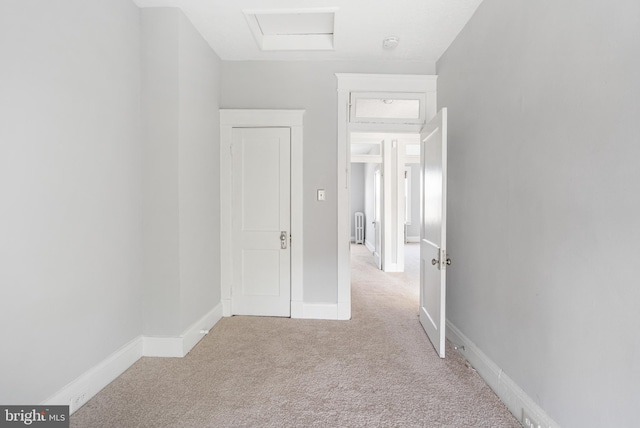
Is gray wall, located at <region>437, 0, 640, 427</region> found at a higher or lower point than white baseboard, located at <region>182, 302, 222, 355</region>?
higher

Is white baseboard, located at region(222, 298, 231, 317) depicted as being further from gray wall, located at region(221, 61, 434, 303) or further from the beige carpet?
gray wall, located at region(221, 61, 434, 303)

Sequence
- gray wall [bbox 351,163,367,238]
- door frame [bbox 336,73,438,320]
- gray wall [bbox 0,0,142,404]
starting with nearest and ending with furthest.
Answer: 1. gray wall [bbox 0,0,142,404]
2. door frame [bbox 336,73,438,320]
3. gray wall [bbox 351,163,367,238]

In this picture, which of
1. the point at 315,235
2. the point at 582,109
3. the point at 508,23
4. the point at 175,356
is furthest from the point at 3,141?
the point at 508,23

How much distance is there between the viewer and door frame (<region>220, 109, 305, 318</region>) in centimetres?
315

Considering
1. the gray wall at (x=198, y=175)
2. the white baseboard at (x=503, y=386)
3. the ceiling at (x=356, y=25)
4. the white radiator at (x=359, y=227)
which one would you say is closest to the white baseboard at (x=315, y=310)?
the gray wall at (x=198, y=175)

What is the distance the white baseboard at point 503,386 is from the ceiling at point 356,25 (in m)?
2.61

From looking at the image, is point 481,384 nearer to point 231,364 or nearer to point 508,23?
point 231,364

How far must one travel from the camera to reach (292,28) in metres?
2.85

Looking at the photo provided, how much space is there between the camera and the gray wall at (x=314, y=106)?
3.15 m

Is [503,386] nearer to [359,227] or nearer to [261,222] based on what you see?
[261,222]

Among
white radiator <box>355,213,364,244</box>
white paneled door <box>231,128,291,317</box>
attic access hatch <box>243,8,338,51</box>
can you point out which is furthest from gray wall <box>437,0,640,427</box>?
white radiator <box>355,213,364,244</box>

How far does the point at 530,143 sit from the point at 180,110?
2433mm

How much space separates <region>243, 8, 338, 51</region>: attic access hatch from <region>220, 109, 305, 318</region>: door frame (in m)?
0.63

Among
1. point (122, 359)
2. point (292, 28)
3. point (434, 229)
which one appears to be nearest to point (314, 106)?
point (292, 28)
